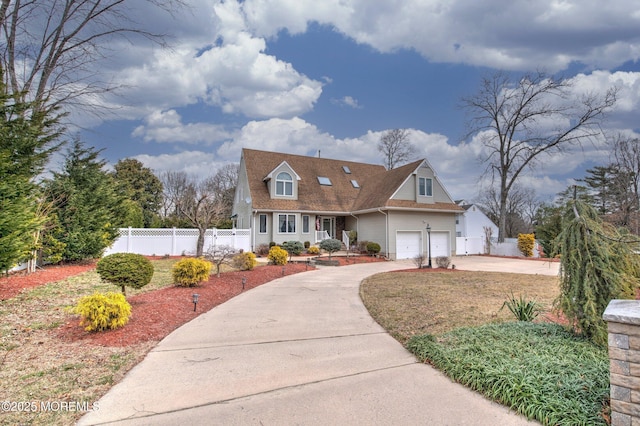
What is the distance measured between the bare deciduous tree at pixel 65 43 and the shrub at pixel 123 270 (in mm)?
7735

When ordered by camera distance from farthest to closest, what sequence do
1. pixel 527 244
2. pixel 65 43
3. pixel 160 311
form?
pixel 527 244, pixel 65 43, pixel 160 311

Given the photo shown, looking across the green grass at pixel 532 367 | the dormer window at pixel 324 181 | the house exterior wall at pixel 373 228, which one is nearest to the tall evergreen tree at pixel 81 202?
the green grass at pixel 532 367

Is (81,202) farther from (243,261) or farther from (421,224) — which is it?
(421,224)

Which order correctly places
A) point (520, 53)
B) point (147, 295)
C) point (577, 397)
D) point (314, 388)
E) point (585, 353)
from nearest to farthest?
point (577, 397)
point (314, 388)
point (585, 353)
point (147, 295)
point (520, 53)

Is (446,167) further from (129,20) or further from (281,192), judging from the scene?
(129,20)

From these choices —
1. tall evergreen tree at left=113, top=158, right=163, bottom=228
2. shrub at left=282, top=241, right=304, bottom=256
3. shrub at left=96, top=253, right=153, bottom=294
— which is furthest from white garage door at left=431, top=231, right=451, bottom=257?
tall evergreen tree at left=113, top=158, right=163, bottom=228

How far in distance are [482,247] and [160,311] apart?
25.5m

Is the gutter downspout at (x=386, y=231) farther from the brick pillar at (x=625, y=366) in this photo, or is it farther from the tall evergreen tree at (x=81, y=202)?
the brick pillar at (x=625, y=366)

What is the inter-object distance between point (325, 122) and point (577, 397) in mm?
20060

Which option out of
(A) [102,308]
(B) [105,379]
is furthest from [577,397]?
(A) [102,308]

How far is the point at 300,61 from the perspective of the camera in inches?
648

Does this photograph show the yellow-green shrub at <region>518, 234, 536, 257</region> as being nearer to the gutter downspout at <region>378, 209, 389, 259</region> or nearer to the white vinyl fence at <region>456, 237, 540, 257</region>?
the white vinyl fence at <region>456, 237, 540, 257</region>

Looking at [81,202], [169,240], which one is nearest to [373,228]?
[169,240]

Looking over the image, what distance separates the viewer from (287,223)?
22.4m
